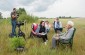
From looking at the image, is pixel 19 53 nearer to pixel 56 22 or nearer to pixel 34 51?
pixel 34 51

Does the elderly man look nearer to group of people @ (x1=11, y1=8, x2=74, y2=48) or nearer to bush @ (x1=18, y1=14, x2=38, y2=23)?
group of people @ (x1=11, y1=8, x2=74, y2=48)

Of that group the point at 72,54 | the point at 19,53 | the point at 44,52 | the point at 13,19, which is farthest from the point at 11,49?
the point at 13,19

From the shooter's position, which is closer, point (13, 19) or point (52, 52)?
point (52, 52)

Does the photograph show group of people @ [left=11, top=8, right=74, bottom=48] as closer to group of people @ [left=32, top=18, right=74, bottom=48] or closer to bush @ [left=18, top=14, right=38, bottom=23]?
group of people @ [left=32, top=18, right=74, bottom=48]

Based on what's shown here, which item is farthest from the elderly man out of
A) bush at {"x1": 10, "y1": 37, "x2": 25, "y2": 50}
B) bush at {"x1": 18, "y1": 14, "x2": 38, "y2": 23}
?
bush at {"x1": 18, "y1": 14, "x2": 38, "y2": 23}

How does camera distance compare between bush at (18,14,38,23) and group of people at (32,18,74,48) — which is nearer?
group of people at (32,18,74,48)

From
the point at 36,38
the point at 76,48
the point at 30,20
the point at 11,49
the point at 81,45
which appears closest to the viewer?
the point at 11,49

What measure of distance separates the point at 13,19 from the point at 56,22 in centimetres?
398

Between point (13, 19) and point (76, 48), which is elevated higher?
point (13, 19)

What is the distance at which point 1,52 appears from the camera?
10.0 meters

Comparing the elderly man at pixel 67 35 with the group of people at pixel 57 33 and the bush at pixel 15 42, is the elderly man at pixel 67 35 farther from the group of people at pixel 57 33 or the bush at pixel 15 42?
the bush at pixel 15 42

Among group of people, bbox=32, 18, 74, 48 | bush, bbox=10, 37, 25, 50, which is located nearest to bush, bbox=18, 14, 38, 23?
group of people, bbox=32, 18, 74, 48

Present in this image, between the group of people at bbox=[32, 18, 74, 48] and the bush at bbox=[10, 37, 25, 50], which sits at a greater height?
the group of people at bbox=[32, 18, 74, 48]

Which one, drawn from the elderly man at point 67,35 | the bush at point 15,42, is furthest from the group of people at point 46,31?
the bush at point 15,42
